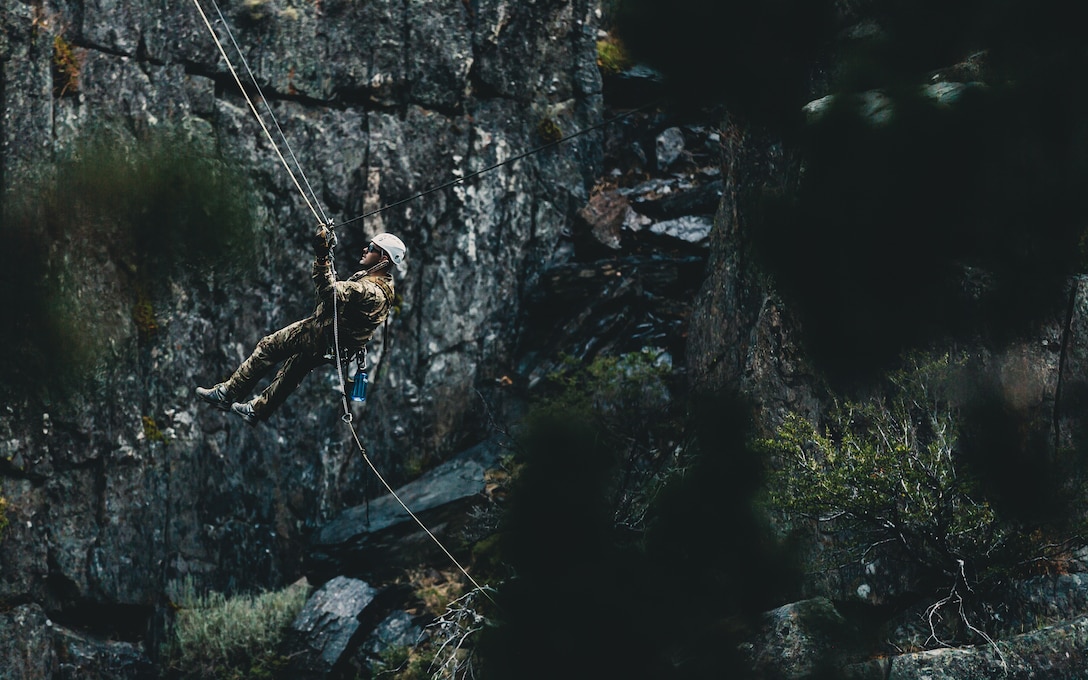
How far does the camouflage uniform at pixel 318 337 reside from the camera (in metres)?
11.6

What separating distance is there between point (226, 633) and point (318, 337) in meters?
5.60

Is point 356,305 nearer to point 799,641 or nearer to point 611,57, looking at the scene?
point 799,641

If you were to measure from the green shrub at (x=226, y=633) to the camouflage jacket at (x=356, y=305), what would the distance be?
18.7 ft

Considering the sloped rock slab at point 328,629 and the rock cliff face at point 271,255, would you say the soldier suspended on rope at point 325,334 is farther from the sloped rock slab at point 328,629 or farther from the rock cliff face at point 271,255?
the sloped rock slab at point 328,629

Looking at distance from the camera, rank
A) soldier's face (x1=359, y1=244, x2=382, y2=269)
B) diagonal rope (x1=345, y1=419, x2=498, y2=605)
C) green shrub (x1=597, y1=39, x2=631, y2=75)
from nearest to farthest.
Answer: soldier's face (x1=359, y1=244, x2=382, y2=269), diagonal rope (x1=345, y1=419, x2=498, y2=605), green shrub (x1=597, y1=39, x2=631, y2=75)

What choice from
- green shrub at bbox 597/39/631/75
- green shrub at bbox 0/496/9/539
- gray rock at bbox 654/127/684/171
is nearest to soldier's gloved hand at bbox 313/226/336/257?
green shrub at bbox 0/496/9/539

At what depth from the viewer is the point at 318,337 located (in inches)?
472

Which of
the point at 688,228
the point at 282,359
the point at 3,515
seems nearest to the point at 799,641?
the point at 282,359

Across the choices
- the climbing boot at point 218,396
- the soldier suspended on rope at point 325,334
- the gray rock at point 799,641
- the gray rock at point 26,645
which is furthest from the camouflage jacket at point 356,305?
the gray rock at point 26,645

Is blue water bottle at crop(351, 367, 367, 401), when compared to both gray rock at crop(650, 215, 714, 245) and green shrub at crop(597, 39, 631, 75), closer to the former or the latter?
gray rock at crop(650, 215, 714, 245)

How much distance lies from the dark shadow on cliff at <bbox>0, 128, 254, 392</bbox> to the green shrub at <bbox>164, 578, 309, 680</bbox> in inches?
126

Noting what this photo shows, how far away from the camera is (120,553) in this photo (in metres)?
16.0

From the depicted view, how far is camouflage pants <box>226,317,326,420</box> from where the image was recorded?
12016mm

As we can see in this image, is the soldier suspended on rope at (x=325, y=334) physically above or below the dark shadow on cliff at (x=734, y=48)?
below
